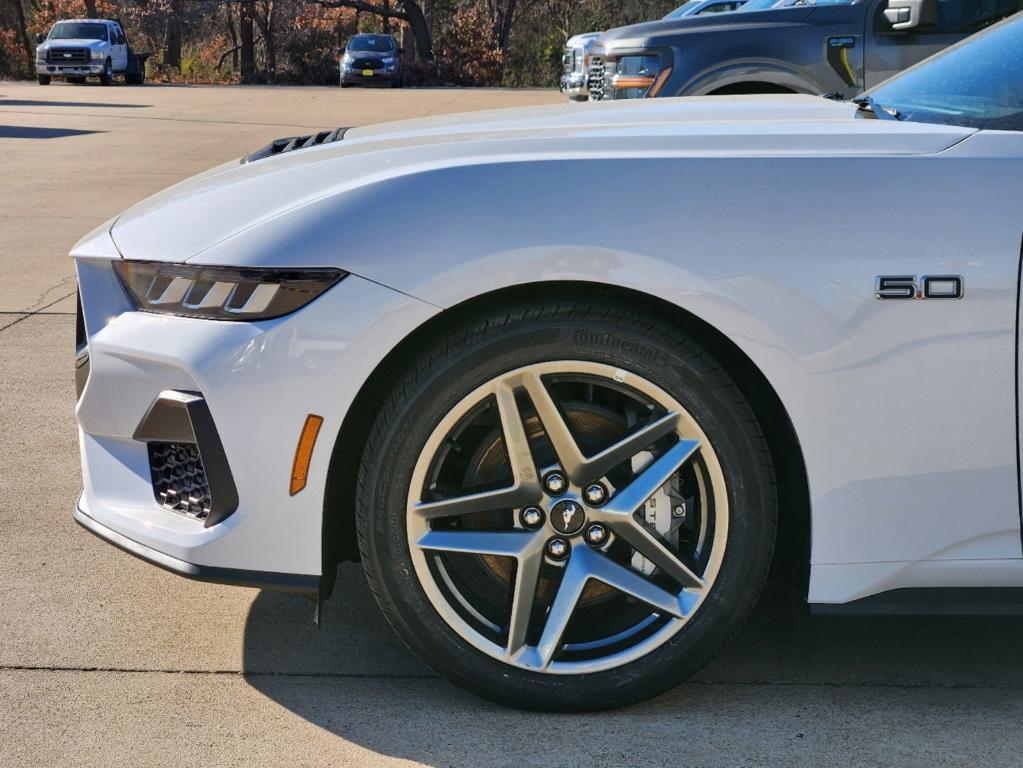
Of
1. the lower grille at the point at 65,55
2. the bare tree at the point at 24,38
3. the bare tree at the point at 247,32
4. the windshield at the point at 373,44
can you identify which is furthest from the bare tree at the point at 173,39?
the windshield at the point at 373,44

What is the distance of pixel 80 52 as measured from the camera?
37781 millimetres

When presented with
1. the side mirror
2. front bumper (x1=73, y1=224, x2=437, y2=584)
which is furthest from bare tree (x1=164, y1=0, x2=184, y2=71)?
front bumper (x1=73, y1=224, x2=437, y2=584)

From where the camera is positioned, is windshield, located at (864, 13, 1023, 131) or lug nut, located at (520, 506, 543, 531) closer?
lug nut, located at (520, 506, 543, 531)

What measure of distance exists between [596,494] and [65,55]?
38702 millimetres

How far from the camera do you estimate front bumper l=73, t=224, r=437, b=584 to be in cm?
261

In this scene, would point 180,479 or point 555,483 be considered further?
point 180,479

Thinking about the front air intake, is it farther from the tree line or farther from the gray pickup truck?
the tree line

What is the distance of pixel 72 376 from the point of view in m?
5.64

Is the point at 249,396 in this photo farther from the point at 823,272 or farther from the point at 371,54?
the point at 371,54

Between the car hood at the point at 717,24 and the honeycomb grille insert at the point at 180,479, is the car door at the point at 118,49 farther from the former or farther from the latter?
the honeycomb grille insert at the point at 180,479

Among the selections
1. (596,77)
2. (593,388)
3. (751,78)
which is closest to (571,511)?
(593,388)

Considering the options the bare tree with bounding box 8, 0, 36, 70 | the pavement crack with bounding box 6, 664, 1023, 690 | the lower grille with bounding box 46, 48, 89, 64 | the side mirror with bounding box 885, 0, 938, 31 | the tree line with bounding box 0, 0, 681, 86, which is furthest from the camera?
the bare tree with bounding box 8, 0, 36, 70

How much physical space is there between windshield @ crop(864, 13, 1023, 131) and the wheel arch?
Result: 79cm

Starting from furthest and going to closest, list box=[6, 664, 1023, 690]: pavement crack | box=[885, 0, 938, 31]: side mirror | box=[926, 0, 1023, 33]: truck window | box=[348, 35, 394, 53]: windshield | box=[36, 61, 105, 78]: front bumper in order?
box=[348, 35, 394, 53]: windshield → box=[36, 61, 105, 78]: front bumper → box=[926, 0, 1023, 33]: truck window → box=[885, 0, 938, 31]: side mirror → box=[6, 664, 1023, 690]: pavement crack
